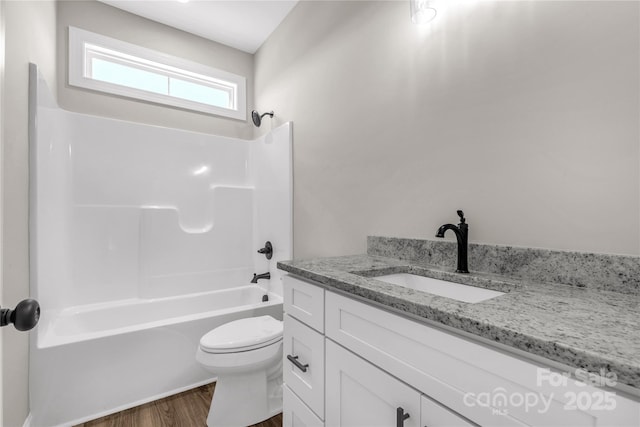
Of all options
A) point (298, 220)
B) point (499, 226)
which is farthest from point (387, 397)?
point (298, 220)

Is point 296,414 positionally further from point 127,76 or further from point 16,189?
point 127,76

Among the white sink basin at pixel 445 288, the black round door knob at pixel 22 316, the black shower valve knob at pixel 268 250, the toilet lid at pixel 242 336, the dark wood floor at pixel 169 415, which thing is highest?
the black round door knob at pixel 22 316

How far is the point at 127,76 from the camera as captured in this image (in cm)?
254

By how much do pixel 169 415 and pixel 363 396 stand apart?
1488 mm

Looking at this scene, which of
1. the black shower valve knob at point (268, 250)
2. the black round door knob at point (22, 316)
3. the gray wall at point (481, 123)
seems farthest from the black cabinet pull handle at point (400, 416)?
the black shower valve knob at point (268, 250)

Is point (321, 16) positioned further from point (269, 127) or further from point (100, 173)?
point (100, 173)

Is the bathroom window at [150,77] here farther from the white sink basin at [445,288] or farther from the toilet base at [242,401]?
the white sink basin at [445,288]

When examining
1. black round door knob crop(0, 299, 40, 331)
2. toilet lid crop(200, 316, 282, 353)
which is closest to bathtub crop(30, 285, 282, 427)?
toilet lid crop(200, 316, 282, 353)

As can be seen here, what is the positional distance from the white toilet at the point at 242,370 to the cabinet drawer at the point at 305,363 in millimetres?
441

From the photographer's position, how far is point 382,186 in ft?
5.26

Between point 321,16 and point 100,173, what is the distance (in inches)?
80.1

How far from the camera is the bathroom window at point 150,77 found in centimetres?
233

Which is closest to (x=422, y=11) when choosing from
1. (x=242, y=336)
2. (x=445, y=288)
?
(x=445, y=288)

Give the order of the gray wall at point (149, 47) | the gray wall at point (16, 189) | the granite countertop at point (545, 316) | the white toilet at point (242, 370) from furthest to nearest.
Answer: the gray wall at point (149, 47)
the white toilet at point (242, 370)
the gray wall at point (16, 189)
the granite countertop at point (545, 316)
